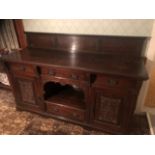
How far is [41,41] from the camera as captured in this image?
195 centimetres

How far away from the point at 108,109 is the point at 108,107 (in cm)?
3

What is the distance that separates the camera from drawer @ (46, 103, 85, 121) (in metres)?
1.67

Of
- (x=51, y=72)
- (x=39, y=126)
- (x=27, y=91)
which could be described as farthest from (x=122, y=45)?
(x=39, y=126)

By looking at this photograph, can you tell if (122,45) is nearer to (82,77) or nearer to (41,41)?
→ (82,77)

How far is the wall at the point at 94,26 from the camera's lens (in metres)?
1.52

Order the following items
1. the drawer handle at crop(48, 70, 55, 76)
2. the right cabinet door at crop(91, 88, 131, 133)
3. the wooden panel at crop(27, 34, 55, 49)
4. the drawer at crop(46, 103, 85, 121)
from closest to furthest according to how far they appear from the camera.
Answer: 1. the right cabinet door at crop(91, 88, 131, 133)
2. the drawer handle at crop(48, 70, 55, 76)
3. the drawer at crop(46, 103, 85, 121)
4. the wooden panel at crop(27, 34, 55, 49)

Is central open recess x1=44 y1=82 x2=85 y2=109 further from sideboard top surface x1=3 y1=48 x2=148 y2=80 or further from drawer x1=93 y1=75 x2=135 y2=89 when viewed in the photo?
drawer x1=93 y1=75 x2=135 y2=89

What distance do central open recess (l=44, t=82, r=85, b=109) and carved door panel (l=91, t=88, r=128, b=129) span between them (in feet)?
0.72

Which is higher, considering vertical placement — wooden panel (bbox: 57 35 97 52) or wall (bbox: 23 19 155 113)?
wall (bbox: 23 19 155 113)

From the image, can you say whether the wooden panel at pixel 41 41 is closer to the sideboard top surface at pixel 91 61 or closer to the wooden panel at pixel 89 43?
the wooden panel at pixel 89 43

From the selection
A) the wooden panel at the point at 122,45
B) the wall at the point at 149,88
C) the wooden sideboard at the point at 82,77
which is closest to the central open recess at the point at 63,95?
the wooden sideboard at the point at 82,77

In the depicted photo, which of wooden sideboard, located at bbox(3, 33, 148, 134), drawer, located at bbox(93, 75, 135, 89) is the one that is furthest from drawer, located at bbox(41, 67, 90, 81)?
drawer, located at bbox(93, 75, 135, 89)
